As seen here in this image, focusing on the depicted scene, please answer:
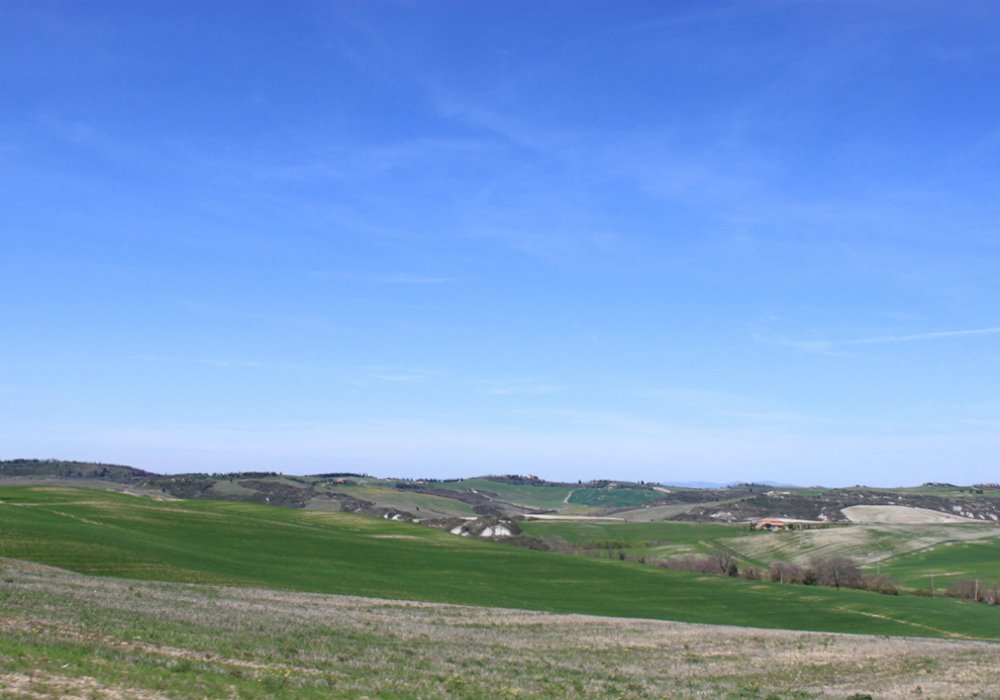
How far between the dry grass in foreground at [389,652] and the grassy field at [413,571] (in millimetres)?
12584

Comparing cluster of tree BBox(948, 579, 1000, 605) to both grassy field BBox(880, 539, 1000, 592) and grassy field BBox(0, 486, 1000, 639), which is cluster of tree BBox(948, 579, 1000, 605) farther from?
grassy field BBox(0, 486, 1000, 639)

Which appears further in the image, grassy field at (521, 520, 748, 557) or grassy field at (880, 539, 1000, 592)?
grassy field at (521, 520, 748, 557)

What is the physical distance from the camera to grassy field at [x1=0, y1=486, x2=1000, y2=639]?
72.1 m

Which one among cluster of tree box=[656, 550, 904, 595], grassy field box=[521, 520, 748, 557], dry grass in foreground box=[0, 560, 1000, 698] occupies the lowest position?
grassy field box=[521, 520, 748, 557]

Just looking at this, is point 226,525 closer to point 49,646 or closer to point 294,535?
point 294,535

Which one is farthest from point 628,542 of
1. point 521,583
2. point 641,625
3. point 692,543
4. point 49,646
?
point 49,646

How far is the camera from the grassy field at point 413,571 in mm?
72062

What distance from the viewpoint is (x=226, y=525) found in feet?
385

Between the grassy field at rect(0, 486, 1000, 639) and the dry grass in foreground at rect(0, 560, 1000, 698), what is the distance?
12584mm

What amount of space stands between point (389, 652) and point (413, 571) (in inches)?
2340

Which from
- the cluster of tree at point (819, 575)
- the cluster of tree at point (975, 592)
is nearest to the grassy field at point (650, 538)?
the cluster of tree at point (819, 575)

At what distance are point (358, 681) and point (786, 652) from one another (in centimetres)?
3036

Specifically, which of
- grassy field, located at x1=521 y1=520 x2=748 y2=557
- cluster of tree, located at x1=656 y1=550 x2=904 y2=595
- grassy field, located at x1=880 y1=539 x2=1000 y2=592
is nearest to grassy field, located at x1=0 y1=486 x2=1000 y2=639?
cluster of tree, located at x1=656 y1=550 x2=904 y2=595

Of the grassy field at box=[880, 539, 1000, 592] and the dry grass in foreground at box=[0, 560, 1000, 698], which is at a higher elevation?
the dry grass in foreground at box=[0, 560, 1000, 698]
